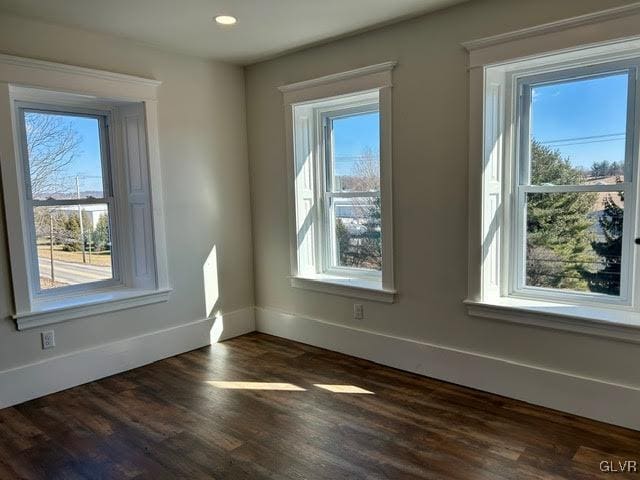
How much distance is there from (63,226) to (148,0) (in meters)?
1.76

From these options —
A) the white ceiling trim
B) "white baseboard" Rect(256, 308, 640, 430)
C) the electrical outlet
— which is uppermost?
the white ceiling trim

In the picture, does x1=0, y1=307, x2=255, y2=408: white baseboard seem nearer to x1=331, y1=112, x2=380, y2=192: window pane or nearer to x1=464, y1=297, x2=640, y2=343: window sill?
x1=331, y1=112, x2=380, y2=192: window pane

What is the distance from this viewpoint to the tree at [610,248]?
2.70 m

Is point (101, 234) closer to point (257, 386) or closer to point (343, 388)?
point (257, 386)

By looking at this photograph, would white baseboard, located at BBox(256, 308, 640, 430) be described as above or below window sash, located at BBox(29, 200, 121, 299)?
below

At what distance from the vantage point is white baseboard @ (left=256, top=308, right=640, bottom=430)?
257 cm

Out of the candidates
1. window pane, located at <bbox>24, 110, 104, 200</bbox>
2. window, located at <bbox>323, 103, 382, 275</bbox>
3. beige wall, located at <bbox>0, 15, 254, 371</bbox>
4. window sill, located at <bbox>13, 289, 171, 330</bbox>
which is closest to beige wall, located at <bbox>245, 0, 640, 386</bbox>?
window, located at <bbox>323, 103, 382, 275</bbox>

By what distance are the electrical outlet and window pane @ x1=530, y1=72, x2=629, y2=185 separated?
335cm

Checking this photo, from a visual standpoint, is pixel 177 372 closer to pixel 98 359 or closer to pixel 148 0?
pixel 98 359

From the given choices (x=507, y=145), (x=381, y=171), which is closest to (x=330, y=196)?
(x=381, y=171)

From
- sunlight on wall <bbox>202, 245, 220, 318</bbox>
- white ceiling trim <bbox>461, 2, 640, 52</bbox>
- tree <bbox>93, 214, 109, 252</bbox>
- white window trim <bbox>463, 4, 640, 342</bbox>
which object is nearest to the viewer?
white ceiling trim <bbox>461, 2, 640, 52</bbox>

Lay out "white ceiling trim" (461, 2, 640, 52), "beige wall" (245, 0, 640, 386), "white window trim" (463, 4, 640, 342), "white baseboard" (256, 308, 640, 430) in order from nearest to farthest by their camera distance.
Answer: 1. "white ceiling trim" (461, 2, 640, 52)
2. "white window trim" (463, 4, 640, 342)
3. "white baseboard" (256, 308, 640, 430)
4. "beige wall" (245, 0, 640, 386)

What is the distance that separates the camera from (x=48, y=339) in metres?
3.16

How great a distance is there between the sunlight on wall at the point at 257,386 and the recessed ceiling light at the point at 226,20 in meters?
2.46
